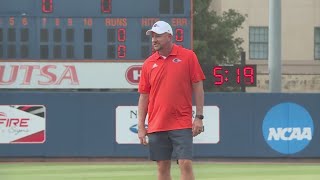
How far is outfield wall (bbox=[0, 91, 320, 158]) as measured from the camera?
50.5 ft

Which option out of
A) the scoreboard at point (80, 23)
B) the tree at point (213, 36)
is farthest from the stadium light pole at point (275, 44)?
the tree at point (213, 36)

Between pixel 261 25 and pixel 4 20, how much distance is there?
90.7ft

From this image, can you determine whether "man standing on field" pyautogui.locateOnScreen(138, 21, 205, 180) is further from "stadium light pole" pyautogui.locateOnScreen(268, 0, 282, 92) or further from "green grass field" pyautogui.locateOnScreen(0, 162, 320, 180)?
"stadium light pole" pyautogui.locateOnScreen(268, 0, 282, 92)

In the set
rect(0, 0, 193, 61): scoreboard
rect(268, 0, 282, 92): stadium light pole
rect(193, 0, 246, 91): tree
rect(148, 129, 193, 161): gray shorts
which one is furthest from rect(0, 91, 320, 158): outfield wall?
rect(193, 0, 246, 91): tree

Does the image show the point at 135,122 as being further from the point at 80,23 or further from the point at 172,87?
the point at 172,87

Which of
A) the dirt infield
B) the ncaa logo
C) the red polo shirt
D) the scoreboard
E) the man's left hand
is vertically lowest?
Answer: the dirt infield

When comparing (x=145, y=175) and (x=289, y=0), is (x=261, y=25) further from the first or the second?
(x=145, y=175)

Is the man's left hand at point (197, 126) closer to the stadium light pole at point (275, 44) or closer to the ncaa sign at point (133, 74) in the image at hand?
the stadium light pole at point (275, 44)

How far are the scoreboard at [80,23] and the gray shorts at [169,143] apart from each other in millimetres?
12889

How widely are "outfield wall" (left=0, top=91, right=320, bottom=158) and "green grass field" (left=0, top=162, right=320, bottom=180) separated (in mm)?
614

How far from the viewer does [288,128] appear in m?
15.4

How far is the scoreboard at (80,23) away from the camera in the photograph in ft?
65.7

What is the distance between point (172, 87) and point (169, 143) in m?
0.54

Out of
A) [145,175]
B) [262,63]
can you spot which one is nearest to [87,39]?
[145,175]
